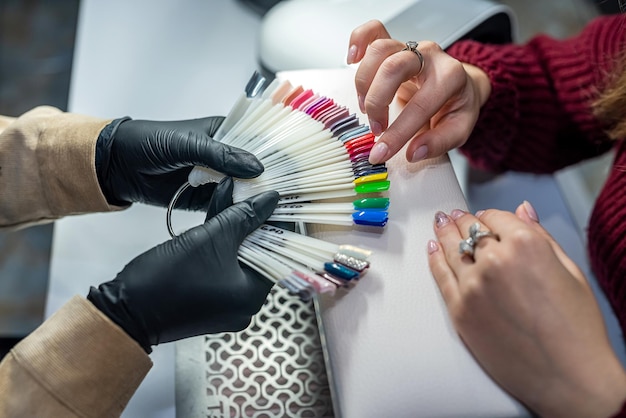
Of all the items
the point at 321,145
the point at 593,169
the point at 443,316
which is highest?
the point at 321,145

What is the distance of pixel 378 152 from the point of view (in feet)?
1.81

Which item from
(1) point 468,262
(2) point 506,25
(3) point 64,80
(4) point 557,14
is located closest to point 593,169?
(2) point 506,25

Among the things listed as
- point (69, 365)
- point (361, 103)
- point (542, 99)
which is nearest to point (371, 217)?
point (361, 103)

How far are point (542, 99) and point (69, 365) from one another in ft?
2.20

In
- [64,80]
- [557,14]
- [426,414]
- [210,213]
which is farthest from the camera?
[557,14]

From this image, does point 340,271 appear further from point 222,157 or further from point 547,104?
point 547,104

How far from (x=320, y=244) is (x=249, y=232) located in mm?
69

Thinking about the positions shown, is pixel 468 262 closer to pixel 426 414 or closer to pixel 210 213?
pixel 426 414

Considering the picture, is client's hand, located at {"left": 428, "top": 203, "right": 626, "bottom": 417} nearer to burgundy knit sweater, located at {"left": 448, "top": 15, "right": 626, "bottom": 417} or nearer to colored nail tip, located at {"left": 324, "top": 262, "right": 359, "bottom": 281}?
colored nail tip, located at {"left": 324, "top": 262, "right": 359, "bottom": 281}

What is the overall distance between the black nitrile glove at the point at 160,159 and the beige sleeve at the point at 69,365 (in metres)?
0.17

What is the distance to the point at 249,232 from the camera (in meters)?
0.54

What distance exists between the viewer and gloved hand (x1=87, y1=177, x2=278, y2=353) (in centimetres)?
51

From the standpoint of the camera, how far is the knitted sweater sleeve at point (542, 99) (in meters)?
0.77

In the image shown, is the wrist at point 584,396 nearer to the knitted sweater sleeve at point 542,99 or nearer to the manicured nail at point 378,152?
the manicured nail at point 378,152
